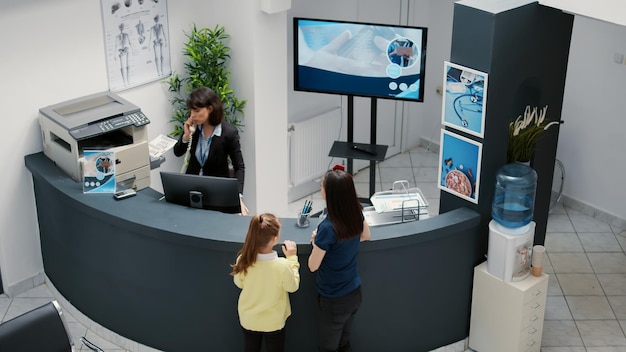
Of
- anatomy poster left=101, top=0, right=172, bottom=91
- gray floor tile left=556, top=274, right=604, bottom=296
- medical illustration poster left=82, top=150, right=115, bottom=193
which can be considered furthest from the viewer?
gray floor tile left=556, top=274, right=604, bottom=296

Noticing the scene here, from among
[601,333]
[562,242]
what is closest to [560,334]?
[601,333]

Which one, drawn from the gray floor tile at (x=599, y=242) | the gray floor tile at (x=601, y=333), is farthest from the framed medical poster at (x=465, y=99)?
the gray floor tile at (x=599, y=242)

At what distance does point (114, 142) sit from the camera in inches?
227

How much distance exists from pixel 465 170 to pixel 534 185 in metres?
0.44

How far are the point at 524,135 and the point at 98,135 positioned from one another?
2.80m

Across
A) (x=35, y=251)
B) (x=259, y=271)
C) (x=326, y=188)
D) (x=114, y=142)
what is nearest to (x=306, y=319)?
(x=259, y=271)

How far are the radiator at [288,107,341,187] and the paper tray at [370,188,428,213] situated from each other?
82.8 inches

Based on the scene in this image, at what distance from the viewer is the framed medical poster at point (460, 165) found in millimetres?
5152

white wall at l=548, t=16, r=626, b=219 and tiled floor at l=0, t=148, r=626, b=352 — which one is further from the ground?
white wall at l=548, t=16, r=626, b=219

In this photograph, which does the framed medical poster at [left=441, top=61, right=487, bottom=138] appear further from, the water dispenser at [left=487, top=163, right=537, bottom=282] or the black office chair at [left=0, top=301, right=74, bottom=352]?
the black office chair at [left=0, top=301, right=74, bottom=352]

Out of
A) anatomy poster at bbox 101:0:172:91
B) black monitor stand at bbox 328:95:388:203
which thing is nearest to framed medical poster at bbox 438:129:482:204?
black monitor stand at bbox 328:95:388:203

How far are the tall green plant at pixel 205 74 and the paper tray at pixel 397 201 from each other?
1608 mm

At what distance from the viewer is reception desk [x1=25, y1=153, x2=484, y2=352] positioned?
493 centimetres

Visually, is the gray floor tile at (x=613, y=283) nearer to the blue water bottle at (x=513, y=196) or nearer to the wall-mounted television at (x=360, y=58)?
the blue water bottle at (x=513, y=196)
